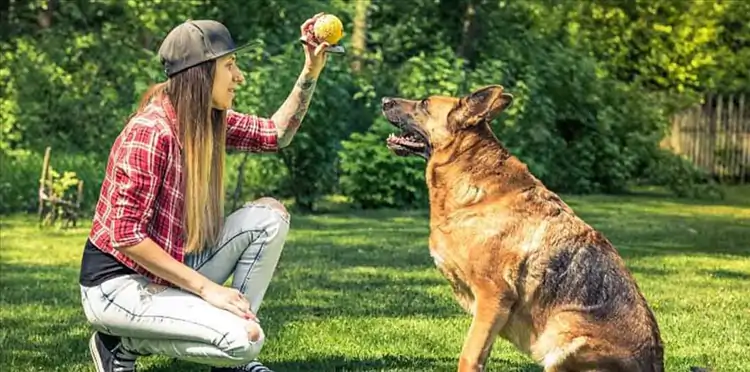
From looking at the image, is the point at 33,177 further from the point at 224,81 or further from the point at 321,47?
the point at 224,81

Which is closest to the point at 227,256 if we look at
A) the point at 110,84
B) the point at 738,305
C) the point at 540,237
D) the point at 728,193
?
the point at 540,237

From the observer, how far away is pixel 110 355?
5.03 m

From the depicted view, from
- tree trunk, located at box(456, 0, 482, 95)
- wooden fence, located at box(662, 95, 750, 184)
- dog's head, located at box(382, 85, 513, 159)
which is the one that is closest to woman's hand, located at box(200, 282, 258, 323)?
dog's head, located at box(382, 85, 513, 159)

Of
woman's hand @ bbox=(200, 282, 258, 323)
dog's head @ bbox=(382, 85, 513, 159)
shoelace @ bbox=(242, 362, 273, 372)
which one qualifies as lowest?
shoelace @ bbox=(242, 362, 273, 372)

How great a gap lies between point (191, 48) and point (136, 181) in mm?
647

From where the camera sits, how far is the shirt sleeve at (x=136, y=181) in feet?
14.9

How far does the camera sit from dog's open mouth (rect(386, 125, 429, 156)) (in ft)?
17.8

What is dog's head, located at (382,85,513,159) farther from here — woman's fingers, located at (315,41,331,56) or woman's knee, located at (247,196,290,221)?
woman's knee, located at (247,196,290,221)

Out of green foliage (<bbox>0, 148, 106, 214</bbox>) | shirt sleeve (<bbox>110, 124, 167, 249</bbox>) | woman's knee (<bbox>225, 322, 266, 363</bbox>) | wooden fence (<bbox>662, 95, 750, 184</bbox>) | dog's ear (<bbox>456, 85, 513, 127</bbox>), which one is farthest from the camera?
wooden fence (<bbox>662, 95, 750, 184</bbox>)

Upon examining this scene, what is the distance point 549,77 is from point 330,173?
6.50 m

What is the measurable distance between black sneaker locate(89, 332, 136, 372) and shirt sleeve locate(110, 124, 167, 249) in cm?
67

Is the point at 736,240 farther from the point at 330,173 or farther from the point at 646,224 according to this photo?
the point at 330,173

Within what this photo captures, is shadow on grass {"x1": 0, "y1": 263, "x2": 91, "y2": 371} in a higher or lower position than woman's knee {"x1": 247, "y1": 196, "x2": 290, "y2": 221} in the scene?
lower

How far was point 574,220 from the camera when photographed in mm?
A: 5008
